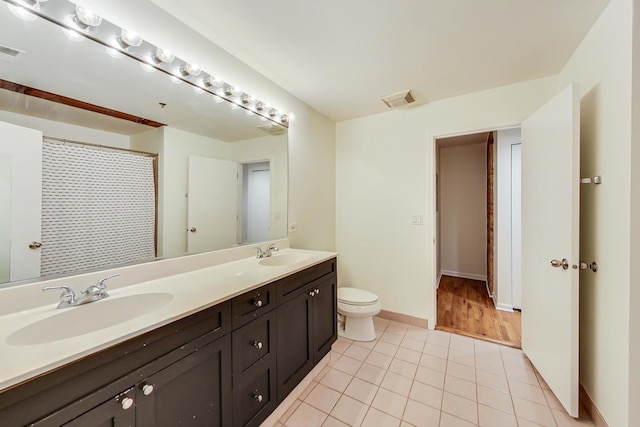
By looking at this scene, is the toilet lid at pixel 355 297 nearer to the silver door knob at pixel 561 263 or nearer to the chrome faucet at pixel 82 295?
the silver door knob at pixel 561 263

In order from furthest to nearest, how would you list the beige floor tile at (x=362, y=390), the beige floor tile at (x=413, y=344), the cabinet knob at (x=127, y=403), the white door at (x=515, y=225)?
the white door at (x=515, y=225) < the beige floor tile at (x=413, y=344) < the beige floor tile at (x=362, y=390) < the cabinet knob at (x=127, y=403)

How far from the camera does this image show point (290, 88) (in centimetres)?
233

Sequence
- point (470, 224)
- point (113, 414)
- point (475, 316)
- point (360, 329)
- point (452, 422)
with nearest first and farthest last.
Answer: point (113, 414), point (452, 422), point (360, 329), point (475, 316), point (470, 224)

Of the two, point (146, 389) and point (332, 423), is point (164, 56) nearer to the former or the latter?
point (146, 389)

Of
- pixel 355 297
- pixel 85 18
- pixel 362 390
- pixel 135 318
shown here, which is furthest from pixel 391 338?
pixel 85 18

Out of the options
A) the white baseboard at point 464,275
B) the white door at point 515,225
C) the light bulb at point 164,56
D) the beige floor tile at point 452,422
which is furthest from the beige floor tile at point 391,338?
the light bulb at point 164,56

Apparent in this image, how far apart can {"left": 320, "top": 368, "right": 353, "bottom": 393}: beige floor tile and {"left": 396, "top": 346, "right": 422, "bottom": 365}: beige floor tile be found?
1.72ft

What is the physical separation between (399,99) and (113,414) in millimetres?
2766

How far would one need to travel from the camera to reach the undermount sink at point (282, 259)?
1979 mm

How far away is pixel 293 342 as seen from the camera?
161cm

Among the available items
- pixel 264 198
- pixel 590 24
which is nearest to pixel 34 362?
pixel 264 198

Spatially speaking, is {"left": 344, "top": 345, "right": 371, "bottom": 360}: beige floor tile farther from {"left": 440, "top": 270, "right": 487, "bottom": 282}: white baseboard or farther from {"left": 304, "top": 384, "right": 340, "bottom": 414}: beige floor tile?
{"left": 440, "top": 270, "right": 487, "bottom": 282}: white baseboard

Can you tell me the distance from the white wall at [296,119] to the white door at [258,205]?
0.26 metres

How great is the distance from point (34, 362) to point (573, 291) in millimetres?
2319
